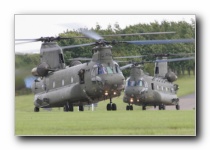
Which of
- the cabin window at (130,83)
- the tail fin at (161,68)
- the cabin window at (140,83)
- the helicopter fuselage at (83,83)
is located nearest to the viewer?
the tail fin at (161,68)

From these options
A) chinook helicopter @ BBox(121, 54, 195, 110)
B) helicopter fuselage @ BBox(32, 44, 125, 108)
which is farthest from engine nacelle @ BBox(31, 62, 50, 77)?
chinook helicopter @ BBox(121, 54, 195, 110)

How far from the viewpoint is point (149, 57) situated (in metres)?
20.9

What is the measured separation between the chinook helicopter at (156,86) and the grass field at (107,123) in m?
0.84

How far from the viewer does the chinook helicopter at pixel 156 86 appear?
818 inches

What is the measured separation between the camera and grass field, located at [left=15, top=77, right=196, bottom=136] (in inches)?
736

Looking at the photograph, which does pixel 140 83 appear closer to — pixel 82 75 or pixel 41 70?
pixel 82 75

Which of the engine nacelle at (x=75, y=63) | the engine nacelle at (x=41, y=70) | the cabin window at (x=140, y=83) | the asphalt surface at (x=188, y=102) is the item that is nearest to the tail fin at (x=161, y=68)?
the asphalt surface at (x=188, y=102)

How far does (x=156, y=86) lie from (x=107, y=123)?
8.15 metres

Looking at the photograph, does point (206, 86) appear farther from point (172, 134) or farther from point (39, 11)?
point (39, 11)

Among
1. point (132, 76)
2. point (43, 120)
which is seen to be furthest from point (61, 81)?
point (43, 120)

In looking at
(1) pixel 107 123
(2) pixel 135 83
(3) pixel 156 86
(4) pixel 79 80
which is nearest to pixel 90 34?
(1) pixel 107 123

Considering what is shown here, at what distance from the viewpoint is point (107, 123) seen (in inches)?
746

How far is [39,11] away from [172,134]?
145 inches

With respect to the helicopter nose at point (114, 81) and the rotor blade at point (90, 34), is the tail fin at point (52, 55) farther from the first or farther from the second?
the helicopter nose at point (114, 81)
